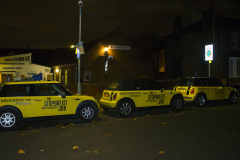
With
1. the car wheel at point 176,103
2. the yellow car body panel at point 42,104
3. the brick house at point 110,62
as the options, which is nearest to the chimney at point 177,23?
the brick house at point 110,62

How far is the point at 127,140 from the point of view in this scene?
6363 mm

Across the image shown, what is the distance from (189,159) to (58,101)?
17.6 feet

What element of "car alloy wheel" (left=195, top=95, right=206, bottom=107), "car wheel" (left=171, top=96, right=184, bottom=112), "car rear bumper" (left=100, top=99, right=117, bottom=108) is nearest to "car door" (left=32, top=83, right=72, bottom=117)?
"car rear bumper" (left=100, top=99, right=117, bottom=108)

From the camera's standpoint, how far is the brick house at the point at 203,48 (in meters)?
25.4

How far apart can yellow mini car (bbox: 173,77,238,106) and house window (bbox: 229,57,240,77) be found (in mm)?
13018

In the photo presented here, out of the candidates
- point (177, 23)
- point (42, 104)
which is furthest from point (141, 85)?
point (177, 23)

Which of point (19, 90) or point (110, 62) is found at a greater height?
point (110, 62)

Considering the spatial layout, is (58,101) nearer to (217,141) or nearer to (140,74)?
(217,141)

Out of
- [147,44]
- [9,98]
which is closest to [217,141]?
[9,98]

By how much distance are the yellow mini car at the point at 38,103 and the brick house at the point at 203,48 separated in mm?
15690

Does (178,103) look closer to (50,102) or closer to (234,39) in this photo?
(50,102)

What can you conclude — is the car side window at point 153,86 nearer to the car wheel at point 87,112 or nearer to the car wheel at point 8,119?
the car wheel at point 87,112

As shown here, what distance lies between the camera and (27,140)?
6484 millimetres

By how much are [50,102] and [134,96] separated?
12.6 feet
